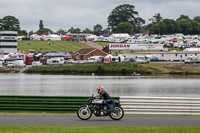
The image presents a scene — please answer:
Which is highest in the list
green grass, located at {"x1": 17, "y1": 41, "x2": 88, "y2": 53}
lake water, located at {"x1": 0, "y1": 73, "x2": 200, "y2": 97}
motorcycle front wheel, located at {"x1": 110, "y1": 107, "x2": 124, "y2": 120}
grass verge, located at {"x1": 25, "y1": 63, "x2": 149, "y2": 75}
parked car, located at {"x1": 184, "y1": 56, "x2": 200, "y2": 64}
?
green grass, located at {"x1": 17, "y1": 41, "x2": 88, "y2": 53}

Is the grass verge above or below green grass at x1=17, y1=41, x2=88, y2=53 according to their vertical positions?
below

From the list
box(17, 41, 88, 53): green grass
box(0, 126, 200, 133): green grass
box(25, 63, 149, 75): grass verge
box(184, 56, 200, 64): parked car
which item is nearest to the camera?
box(0, 126, 200, 133): green grass

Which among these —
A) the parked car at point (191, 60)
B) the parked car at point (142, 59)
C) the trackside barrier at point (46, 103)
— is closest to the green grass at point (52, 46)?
the parked car at point (142, 59)

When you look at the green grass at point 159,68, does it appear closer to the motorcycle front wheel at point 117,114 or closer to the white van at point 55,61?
the white van at point 55,61

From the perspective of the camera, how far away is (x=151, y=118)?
82.5 feet

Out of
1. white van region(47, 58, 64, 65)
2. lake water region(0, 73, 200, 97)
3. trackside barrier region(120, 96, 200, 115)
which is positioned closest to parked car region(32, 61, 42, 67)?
white van region(47, 58, 64, 65)

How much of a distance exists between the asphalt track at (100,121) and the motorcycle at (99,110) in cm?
32

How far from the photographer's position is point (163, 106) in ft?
88.3

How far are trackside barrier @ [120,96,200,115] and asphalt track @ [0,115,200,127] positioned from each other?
1.07m

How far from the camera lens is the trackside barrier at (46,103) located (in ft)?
91.6

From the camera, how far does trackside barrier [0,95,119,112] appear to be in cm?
2791

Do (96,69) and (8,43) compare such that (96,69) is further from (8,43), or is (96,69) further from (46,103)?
(46,103)

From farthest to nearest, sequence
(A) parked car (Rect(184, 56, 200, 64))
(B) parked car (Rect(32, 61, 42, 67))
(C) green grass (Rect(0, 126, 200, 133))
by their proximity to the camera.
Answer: (B) parked car (Rect(32, 61, 42, 67))
(A) parked car (Rect(184, 56, 200, 64))
(C) green grass (Rect(0, 126, 200, 133))

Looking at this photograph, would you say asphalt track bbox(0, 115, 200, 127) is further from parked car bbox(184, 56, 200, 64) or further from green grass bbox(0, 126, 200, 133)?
parked car bbox(184, 56, 200, 64)
